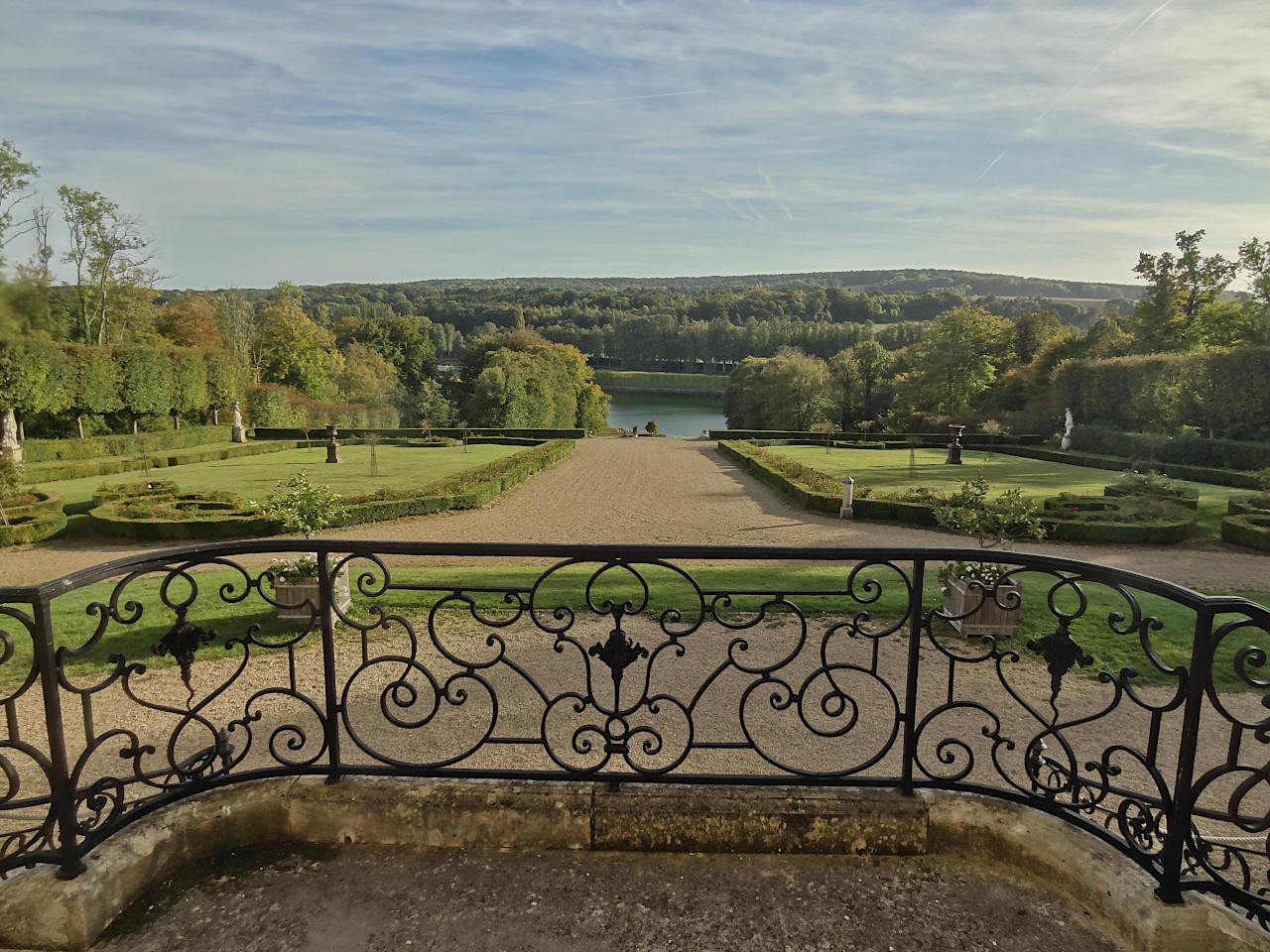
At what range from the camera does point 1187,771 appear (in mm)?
2268

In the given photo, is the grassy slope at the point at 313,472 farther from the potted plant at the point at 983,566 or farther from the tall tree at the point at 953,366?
the tall tree at the point at 953,366

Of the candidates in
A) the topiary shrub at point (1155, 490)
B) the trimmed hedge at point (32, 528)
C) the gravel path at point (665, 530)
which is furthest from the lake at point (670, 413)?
the trimmed hedge at point (32, 528)

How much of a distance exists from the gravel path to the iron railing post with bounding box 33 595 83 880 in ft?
24.9

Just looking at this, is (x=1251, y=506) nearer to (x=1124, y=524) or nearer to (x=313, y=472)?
(x=1124, y=524)

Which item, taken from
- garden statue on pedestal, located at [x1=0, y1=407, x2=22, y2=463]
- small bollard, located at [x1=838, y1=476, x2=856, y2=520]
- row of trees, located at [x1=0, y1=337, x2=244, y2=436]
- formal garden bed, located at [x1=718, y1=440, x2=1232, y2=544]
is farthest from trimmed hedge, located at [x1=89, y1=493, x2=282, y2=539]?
formal garden bed, located at [x1=718, y1=440, x2=1232, y2=544]

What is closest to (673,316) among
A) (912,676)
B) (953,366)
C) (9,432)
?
(953,366)

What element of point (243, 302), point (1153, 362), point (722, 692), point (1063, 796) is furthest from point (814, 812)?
point (243, 302)

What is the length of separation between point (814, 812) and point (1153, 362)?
124ft

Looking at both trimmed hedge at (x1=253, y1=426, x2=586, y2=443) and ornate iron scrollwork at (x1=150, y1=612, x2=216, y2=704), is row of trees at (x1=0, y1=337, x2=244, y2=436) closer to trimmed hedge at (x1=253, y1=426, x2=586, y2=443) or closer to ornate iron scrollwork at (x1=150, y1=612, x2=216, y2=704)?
trimmed hedge at (x1=253, y1=426, x2=586, y2=443)

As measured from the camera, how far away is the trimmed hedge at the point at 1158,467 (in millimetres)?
23391

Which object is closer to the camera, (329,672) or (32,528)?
(329,672)

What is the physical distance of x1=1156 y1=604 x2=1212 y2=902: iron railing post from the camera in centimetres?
225

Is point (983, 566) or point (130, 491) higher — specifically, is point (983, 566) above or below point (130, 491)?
above

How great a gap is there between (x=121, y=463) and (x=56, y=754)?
29241 millimetres
